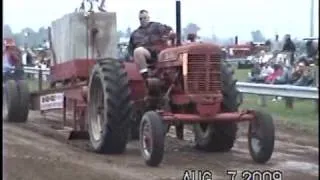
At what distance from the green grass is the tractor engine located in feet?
10.8

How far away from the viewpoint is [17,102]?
12.7 m

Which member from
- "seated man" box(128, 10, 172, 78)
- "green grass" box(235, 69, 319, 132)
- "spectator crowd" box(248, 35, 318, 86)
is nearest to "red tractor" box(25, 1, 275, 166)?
"seated man" box(128, 10, 172, 78)

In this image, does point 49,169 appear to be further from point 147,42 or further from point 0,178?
point 147,42

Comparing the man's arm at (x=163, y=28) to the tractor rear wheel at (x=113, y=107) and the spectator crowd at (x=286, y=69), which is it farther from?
the spectator crowd at (x=286, y=69)

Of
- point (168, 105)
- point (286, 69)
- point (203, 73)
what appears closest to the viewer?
point (203, 73)

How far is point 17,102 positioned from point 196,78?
514 cm

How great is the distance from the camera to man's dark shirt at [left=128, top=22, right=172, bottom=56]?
360 inches

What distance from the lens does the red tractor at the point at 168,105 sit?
26.9ft

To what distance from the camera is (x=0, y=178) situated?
720 centimetres

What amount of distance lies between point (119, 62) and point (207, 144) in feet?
4.77

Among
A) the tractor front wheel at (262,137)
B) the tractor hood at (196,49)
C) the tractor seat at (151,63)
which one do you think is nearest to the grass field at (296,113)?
the tractor front wheel at (262,137)

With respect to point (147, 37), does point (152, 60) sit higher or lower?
lower

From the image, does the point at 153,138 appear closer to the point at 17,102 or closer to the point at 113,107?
the point at 113,107

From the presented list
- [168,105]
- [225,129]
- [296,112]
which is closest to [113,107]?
[168,105]
